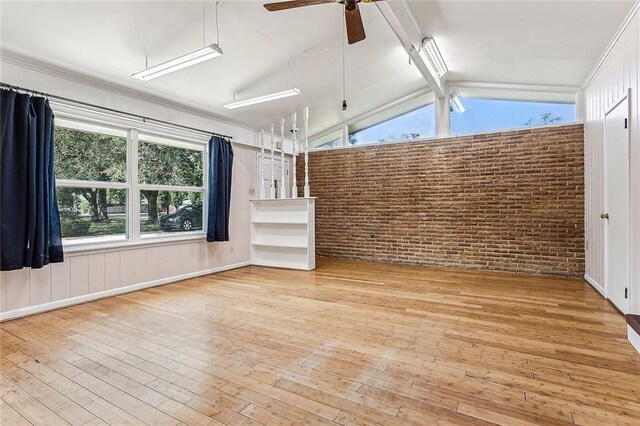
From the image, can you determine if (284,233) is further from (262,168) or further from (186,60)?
(186,60)

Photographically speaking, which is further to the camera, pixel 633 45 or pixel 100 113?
pixel 100 113

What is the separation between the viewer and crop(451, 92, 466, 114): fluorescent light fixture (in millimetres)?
5883

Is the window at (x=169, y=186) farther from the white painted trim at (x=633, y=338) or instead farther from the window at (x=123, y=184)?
the white painted trim at (x=633, y=338)

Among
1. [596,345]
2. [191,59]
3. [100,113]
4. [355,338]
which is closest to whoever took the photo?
[596,345]

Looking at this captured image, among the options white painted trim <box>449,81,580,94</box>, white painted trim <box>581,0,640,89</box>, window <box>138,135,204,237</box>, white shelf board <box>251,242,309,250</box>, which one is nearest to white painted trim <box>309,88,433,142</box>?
white painted trim <box>449,81,580,94</box>

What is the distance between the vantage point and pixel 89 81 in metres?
3.81

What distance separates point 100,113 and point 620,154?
→ 19.1 feet

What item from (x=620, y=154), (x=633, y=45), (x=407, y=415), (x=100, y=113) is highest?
(x=633, y=45)

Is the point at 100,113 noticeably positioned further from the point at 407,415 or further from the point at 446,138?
the point at 446,138

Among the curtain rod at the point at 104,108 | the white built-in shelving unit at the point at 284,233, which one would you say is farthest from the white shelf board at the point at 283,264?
the curtain rod at the point at 104,108

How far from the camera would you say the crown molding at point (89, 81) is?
323 cm

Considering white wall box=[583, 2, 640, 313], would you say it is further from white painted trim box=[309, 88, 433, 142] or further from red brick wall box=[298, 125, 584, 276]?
white painted trim box=[309, 88, 433, 142]

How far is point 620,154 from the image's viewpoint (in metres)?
3.28

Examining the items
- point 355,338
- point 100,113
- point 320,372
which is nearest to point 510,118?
point 355,338
